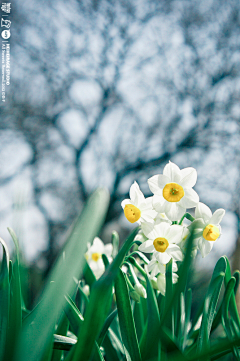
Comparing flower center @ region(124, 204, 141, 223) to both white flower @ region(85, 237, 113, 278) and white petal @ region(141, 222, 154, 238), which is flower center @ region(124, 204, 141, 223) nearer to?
white petal @ region(141, 222, 154, 238)

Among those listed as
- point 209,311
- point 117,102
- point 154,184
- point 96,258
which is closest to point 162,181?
point 154,184

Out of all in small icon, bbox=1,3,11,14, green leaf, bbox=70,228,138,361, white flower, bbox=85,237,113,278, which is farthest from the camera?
small icon, bbox=1,3,11,14

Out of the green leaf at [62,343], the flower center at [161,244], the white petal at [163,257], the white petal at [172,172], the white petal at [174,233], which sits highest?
the white petal at [172,172]

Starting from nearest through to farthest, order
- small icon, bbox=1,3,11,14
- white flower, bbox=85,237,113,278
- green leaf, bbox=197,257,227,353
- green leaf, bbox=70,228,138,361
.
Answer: green leaf, bbox=70,228,138,361
green leaf, bbox=197,257,227,353
white flower, bbox=85,237,113,278
small icon, bbox=1,3,11,14

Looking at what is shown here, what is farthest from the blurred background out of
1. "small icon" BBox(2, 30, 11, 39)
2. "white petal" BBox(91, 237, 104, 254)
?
"white petal" BBox(91, 237, 104, 254)

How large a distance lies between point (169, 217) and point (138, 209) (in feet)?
0.17

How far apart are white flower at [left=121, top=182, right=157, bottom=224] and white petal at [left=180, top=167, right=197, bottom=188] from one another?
59 mm

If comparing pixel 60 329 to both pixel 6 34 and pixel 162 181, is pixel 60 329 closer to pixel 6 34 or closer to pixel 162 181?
pixel 162 181

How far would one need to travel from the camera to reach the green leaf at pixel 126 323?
292 millimetres

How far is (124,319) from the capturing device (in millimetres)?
295

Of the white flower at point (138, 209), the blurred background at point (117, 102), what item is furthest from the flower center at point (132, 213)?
the blurred background at point (117, 102)

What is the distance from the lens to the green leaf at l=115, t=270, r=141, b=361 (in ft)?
0.96

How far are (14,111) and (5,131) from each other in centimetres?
31

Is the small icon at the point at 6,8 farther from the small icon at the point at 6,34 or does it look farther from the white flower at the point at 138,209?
the white flower at the point at 138,209
